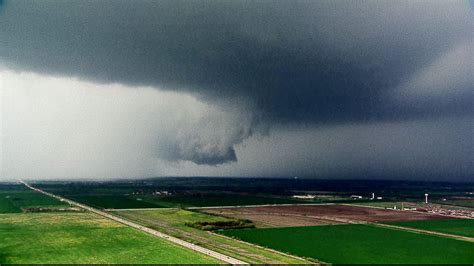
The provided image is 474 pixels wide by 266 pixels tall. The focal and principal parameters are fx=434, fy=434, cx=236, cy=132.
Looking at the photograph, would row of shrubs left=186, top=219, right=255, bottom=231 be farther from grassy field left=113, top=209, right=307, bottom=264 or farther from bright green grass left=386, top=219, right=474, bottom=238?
bright green grass left=386, top=219, right=474, bottom=238

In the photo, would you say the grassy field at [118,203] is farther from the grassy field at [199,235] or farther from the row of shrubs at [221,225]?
the row of shrubs at [221,225]

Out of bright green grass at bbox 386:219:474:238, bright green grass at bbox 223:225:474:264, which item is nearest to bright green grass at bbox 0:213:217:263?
bright green grass at bbox 223:225:474:264

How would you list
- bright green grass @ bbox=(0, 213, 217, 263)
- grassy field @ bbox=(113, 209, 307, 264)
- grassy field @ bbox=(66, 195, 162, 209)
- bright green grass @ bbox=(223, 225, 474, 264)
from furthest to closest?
grassy field @ bbox=(66, 195, 162, 209) → bright green grass @ bbox=(223, 225, 474, 264) → grassy field @ bbox=(113, 209, 307, 264) → bright green grass @ bbox=(0, 213, 217, 263)

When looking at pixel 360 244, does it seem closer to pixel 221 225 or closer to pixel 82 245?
pixel 221 225

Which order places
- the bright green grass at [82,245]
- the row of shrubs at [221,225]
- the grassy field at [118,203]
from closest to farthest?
the bright green grass at [82,245]
the row of shrubs at [221,225]
the grassy field at [118,203]

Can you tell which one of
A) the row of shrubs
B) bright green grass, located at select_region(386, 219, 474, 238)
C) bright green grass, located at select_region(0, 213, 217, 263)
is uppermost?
bright green grass, located at select_region(386, 219, 474, 238)

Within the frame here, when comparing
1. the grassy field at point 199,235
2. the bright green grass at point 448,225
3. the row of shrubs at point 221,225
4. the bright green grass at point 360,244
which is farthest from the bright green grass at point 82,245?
the bright green grass at point 448,225
